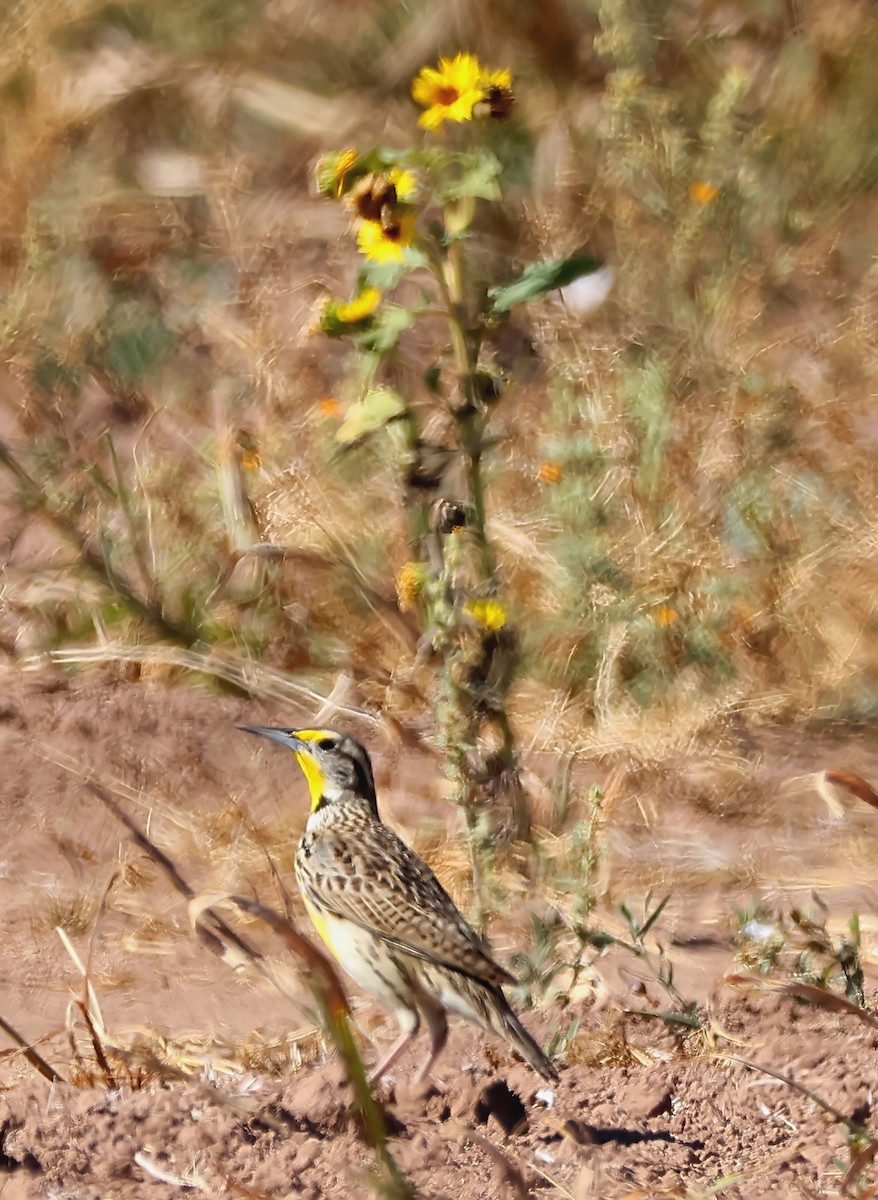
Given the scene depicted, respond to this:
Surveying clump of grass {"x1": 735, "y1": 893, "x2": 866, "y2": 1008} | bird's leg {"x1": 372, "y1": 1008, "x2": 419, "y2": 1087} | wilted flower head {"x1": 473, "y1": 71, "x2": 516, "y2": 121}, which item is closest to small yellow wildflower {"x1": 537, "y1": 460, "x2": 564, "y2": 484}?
wilted flower head {"x1": 473, "y1": 71, "x2": 516, "y2": 121}

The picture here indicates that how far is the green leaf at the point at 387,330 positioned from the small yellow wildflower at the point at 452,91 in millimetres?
521

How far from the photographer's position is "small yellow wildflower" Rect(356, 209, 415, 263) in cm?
468

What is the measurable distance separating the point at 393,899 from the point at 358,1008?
58 cm

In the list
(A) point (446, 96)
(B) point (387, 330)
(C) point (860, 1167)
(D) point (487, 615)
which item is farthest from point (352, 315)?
(C) point (860, 1167)

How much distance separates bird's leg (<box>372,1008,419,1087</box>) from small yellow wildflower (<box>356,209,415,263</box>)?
1.99 meters

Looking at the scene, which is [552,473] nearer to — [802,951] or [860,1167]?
[802,951]

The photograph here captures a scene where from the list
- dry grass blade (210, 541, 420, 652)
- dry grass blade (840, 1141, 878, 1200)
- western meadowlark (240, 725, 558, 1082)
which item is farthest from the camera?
dry grass blade (210, 541, 420, 652)

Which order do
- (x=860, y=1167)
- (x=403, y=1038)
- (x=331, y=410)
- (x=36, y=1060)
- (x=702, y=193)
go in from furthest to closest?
(x=331, y=410)
(x=702, y=193)
(x=403, y=1038)
(x=36, y=1060)
(x=860, y=1167)

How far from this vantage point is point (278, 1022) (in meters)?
4.66

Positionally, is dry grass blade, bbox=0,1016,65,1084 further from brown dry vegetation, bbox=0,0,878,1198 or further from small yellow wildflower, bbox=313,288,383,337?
small yellow wildflower, bbox=313,288,383,337

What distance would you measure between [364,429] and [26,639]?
8.17ft

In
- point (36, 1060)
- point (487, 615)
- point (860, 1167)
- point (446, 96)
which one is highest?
point (446, 96)

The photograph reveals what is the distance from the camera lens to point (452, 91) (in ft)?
16.0

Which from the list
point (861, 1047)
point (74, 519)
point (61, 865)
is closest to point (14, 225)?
point (74, 519)
